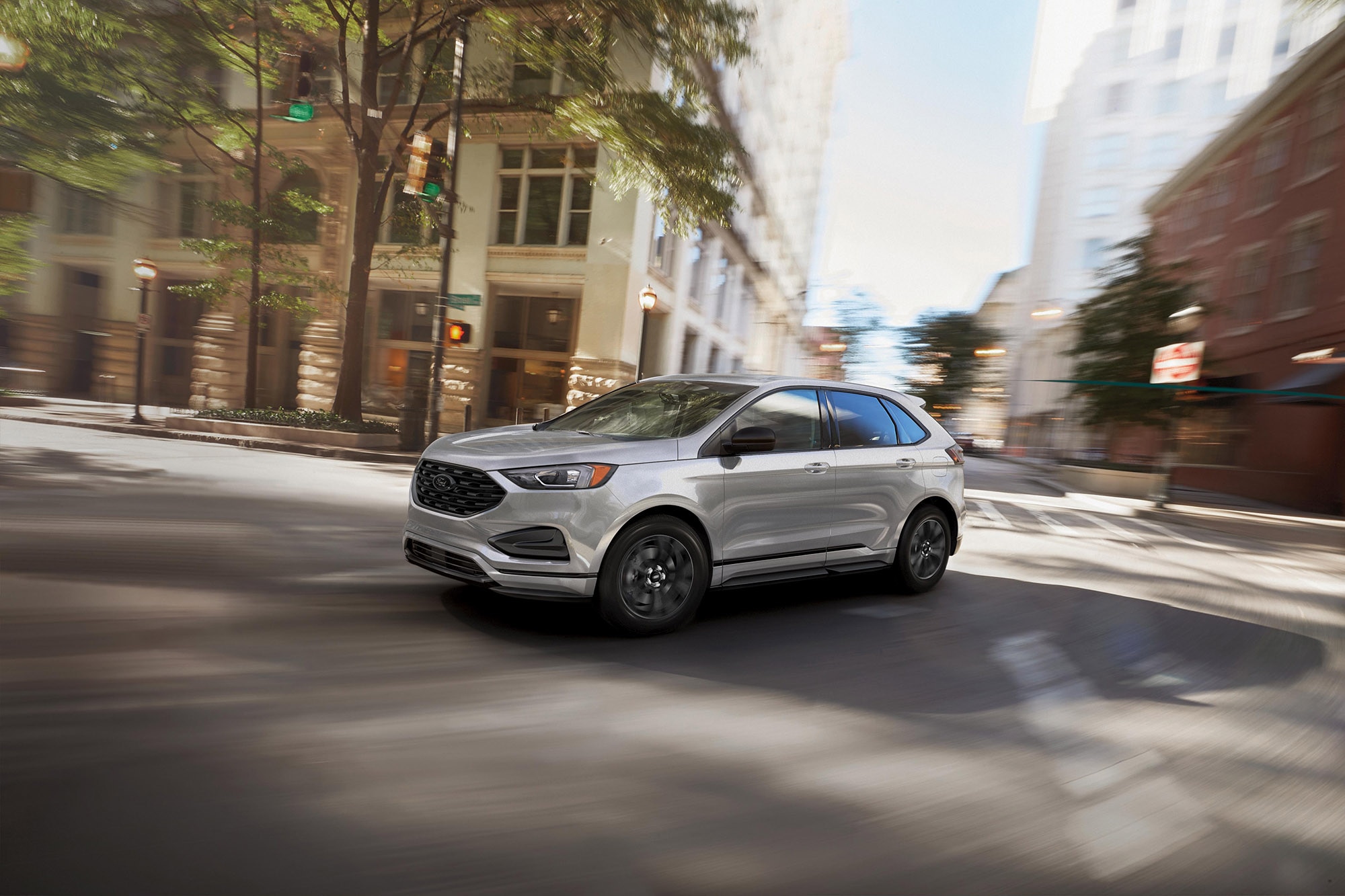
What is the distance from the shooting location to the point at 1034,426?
164ft

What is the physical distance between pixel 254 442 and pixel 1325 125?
2870 cm

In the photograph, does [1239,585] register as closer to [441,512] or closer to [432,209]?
[441,512]

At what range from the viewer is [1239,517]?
61.3 feet

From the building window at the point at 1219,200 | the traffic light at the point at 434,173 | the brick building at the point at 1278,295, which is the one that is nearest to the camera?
the traffic light at the point at 434,173

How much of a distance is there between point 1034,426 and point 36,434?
47.4 metres

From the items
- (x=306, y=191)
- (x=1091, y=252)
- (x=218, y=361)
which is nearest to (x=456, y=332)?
(x=306, y=191)

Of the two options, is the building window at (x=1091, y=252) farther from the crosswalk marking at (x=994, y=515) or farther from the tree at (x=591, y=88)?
the crosswalk marking at (x=994, y=515)

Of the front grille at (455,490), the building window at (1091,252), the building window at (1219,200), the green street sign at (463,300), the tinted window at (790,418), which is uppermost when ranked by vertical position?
the building window at (1091,252)

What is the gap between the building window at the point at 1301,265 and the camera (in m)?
23.3

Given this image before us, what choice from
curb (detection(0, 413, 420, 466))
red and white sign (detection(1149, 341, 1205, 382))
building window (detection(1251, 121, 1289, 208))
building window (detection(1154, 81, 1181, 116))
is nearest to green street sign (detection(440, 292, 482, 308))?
curb (detection(0, 413, 420, 466))

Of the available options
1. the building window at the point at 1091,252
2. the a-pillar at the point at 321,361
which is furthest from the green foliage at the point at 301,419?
the building window at the point at 1091,252

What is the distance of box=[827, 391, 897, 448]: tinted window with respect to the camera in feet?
21.4

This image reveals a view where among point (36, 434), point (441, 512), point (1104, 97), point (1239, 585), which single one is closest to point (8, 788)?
point (441, 512)

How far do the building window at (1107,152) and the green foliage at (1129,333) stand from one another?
4079cm
